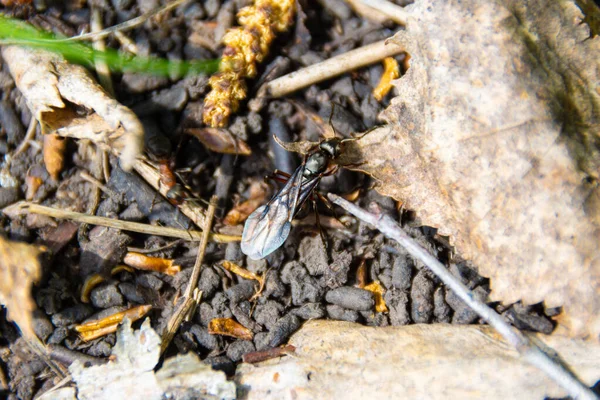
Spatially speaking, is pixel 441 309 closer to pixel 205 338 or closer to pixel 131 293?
pixel 205 338

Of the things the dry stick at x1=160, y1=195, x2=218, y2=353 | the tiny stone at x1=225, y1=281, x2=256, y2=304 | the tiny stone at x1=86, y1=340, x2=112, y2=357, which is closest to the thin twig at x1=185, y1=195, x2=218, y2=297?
the dry stick at x1=160, y1=195, x2=218, y2=353

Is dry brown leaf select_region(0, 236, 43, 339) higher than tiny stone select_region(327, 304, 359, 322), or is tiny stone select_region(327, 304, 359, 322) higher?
tiny stone select_region(327, 304, 359, 322)

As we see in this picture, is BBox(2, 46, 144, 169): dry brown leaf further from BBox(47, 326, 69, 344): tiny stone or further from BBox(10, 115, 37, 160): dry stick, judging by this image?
BBox(47, 326, 69, 344): tiny stone

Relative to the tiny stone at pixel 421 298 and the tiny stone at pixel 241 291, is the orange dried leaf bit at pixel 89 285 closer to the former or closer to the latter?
the tiny stone at pixel 241 291

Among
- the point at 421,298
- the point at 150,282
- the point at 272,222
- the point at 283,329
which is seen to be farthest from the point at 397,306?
the point at 150,282

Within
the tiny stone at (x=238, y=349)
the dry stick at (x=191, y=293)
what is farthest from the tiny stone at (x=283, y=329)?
the dry stick at (x=191, y=293)
